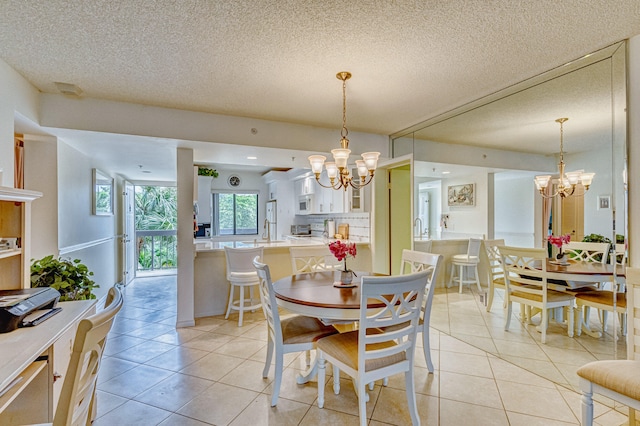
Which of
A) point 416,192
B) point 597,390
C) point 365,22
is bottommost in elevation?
point 597,390

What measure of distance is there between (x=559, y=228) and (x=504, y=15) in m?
1.67

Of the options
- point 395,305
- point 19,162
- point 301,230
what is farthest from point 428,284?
point 301,230

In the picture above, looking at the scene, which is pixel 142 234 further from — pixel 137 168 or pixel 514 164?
pixel 514 164

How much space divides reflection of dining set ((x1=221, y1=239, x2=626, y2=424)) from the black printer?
3.64 ft

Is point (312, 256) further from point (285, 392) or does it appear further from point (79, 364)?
point (79, 364)

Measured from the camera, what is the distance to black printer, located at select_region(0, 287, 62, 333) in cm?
129

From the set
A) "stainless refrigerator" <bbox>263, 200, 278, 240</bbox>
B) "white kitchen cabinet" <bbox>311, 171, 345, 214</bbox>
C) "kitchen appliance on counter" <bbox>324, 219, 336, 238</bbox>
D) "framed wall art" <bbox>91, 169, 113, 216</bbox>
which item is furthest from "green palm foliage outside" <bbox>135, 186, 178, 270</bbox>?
"kitchen appliance on counter" <bbox>324, 219, 336, 238</bbox>

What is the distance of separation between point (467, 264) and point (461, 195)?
852mm

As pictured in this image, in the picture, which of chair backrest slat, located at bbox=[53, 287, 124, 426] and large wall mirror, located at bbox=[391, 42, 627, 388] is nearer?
chair backrest slat, located at bbox=[53, 287, 124, 426]

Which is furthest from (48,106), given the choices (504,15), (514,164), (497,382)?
(497,382)

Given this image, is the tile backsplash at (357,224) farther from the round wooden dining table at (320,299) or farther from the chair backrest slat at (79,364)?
the chair backrest slat at (79,364)

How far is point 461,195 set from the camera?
346 centimetres

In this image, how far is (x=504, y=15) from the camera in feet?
5.83

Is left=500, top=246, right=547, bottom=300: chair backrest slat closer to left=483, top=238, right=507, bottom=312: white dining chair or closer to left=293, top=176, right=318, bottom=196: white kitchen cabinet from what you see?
left=483, top=238, right=507, bottom=312: white dining chair
